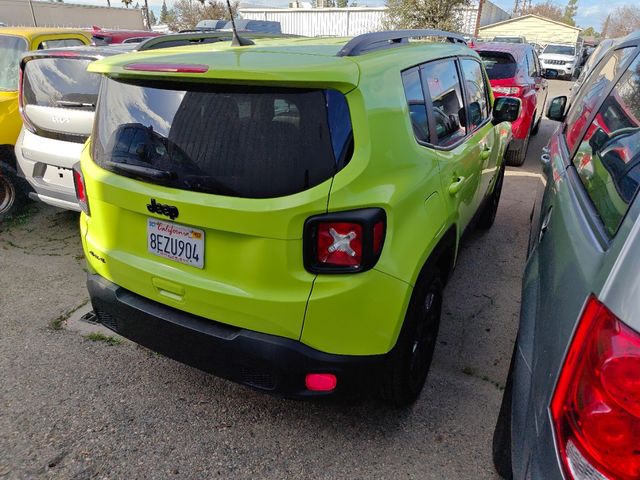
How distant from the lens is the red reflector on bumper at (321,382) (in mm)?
1962

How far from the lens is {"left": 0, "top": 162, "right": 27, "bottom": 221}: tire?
5.02 metres

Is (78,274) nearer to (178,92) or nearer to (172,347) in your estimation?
(172,347)

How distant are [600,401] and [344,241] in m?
0.98

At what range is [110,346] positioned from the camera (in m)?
3.03

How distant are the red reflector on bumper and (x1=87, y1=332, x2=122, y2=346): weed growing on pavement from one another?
1.67m

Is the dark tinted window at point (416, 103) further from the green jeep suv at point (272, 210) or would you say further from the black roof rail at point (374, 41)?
the black roof rail at point (374, 41)

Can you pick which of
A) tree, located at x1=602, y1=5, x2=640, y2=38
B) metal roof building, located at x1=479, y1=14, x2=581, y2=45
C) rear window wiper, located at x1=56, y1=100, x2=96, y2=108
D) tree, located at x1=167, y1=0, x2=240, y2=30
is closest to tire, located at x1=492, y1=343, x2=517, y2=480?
rear window wiper, located at x1=56, y1=100, x2=96, y2=108

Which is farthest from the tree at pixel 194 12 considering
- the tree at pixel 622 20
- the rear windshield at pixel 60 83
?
the tree at pixel 622 20

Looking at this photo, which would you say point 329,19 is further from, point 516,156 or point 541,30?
point 541,30

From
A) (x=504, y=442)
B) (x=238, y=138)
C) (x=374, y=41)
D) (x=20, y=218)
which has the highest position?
(x=374, y=41)

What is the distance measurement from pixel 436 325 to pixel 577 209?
1253 mm

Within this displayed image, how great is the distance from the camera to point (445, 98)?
284 cm

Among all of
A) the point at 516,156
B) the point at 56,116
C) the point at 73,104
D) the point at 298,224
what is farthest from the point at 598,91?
the point at 516,156

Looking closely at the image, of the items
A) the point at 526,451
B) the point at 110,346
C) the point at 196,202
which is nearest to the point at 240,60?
the point at 196,202
